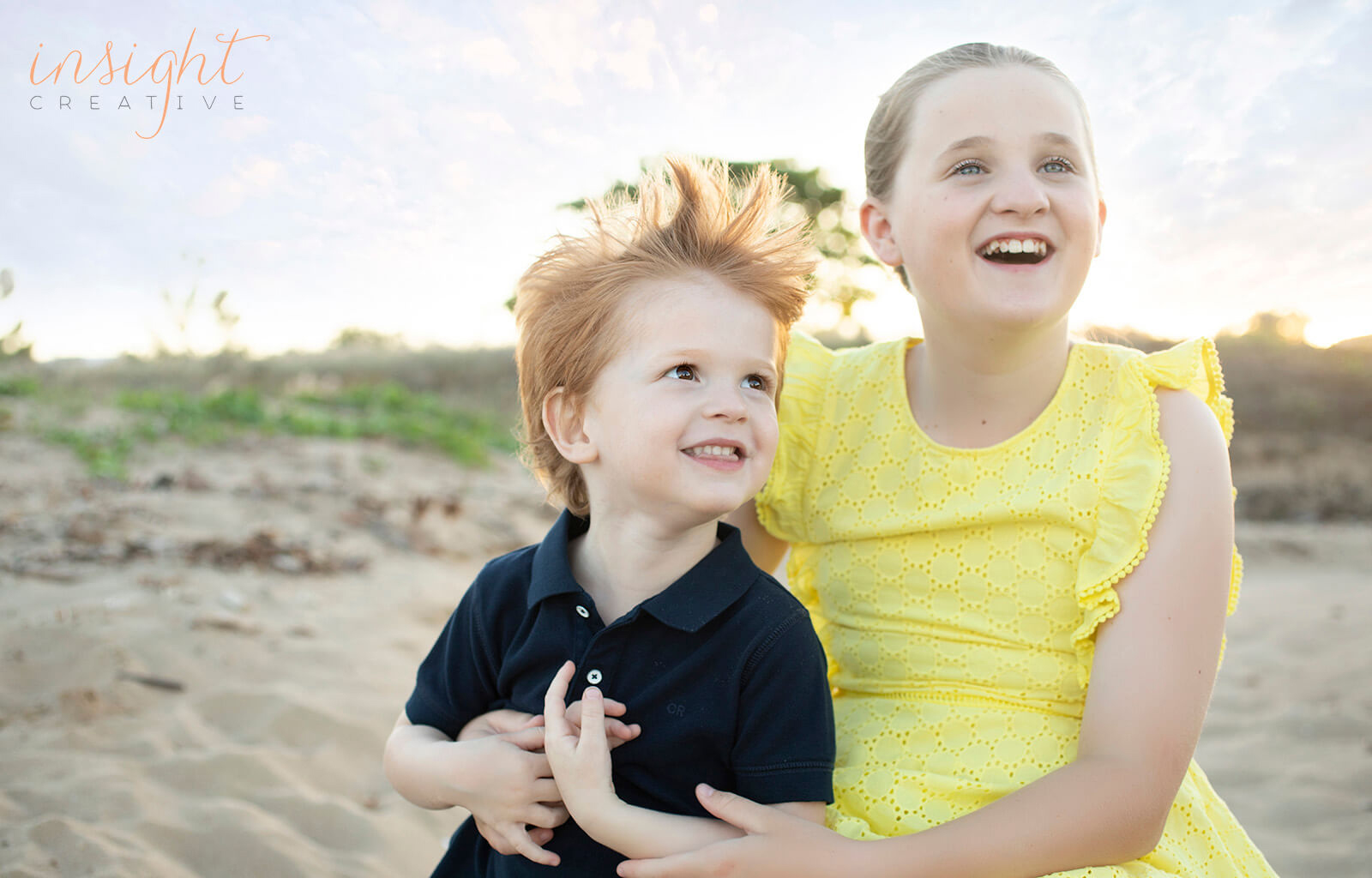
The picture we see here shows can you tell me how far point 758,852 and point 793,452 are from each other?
0.85 metres

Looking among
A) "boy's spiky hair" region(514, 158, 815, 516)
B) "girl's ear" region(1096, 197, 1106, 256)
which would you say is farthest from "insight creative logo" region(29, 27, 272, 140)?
"girl's ear" region(1096, 197, 1106, 256)

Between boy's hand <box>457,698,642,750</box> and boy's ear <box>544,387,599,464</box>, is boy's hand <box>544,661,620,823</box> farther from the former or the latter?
boy's ear <box>544,387,599,464</box>

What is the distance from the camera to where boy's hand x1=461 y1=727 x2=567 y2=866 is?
145 centimetres

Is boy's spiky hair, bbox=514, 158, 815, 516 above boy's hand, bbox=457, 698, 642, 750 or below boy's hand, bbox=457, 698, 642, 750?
above

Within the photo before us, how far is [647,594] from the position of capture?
62.9 inches

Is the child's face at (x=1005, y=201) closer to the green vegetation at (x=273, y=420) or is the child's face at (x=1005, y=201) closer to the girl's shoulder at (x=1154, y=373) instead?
the girl's shoulder at (x=1154, y=373)

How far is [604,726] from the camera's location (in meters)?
1.41

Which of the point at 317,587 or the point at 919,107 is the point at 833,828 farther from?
the point at 317,587

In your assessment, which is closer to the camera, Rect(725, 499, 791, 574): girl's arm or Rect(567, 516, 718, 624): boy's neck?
Rect(567, 516, 718, 624): boy's neck

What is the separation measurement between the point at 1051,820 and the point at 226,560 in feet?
11.3

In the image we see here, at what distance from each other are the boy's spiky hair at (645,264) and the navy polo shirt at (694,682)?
328 millimetres

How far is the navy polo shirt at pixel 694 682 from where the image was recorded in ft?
4.68

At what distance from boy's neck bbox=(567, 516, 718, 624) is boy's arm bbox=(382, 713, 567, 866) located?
0.83 ft

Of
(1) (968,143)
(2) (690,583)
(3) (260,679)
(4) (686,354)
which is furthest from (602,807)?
(3) (260,679)
